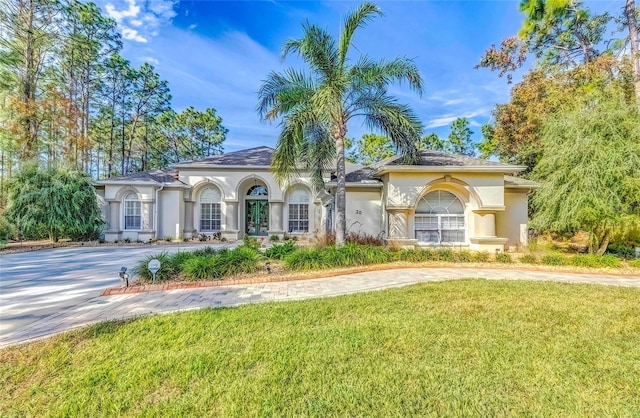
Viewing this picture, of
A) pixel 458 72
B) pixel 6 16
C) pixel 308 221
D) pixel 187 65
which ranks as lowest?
pixel 308 221

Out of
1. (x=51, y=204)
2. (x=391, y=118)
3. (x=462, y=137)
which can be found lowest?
(x=51, y=204)

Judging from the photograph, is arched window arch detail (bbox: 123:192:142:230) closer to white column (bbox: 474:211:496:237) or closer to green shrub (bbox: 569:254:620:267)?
white column (bbox: 474:211:496:237)

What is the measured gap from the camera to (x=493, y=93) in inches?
846

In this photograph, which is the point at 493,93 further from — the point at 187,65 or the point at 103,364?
the point at 103,364

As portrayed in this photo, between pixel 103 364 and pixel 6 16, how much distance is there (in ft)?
85.2

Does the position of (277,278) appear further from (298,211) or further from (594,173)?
(594,173)

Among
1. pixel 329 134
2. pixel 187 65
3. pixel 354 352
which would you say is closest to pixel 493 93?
pixel 329 134

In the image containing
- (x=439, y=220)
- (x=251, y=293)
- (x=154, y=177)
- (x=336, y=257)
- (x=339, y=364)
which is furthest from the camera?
(x=154, y=177)

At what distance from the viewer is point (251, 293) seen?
6969mm

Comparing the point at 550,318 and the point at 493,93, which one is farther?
the point at 493,93

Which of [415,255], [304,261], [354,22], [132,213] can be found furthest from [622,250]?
[132,213]

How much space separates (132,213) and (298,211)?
10.9 meters

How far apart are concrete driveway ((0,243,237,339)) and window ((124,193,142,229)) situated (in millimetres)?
5336

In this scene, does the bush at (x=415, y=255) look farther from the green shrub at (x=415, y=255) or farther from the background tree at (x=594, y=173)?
the background tree at (x=594, y=173)
